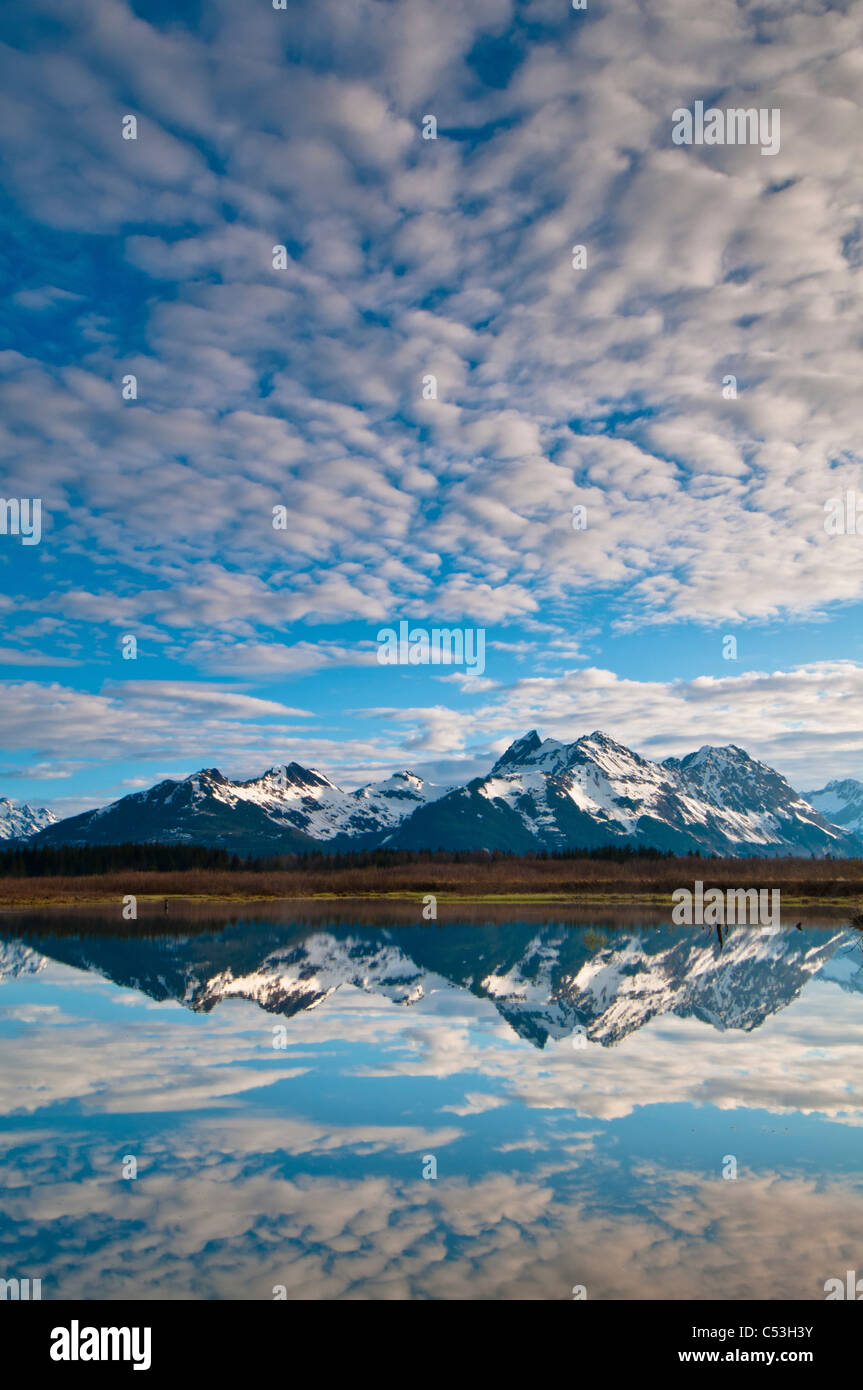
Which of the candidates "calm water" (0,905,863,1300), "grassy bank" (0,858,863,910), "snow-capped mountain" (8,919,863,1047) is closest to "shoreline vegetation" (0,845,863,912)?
"grassy bank" (0,858,863,910)

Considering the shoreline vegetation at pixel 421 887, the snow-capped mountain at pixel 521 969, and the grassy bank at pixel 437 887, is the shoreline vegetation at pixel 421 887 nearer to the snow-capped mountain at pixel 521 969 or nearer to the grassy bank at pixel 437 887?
the grassy bank at pixel 437 887

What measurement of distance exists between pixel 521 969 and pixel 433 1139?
31.3 meters

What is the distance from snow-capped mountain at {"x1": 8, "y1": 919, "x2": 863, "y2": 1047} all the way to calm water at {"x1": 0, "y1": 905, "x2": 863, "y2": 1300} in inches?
17.8

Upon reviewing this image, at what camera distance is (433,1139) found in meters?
17.5

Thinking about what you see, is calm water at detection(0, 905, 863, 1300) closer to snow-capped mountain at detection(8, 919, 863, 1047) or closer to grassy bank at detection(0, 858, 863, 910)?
snow-capped mountain at detection(8, 919, 863, 1047)

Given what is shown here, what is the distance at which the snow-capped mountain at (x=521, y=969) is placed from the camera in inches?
1359

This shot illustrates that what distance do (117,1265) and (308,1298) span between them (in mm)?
2967

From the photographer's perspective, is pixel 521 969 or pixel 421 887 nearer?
pixel 521 969

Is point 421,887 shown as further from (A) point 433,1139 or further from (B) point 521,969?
(A) point 433,1139

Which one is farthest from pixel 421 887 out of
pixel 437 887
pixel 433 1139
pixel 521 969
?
pixel 433 1139

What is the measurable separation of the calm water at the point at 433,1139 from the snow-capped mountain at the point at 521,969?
451 millimetres

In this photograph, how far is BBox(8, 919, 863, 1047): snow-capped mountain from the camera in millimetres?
34531

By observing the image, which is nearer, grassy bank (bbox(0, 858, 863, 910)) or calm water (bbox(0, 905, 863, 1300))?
calm water (bbox(0, 905, 863, 1300))
